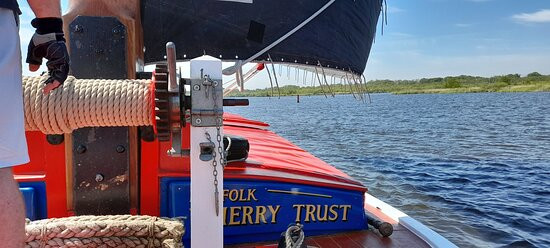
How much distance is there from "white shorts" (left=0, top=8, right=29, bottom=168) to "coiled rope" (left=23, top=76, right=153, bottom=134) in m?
0.67

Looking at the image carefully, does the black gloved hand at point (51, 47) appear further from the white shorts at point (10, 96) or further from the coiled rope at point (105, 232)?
the coiled rope at point (105, 232)

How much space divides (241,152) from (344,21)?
1.56m

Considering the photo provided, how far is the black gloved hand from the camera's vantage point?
5.36 feet

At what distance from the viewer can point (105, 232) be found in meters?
2.39

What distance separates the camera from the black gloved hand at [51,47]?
1634mm

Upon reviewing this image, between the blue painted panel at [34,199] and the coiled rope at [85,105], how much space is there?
3.00ft

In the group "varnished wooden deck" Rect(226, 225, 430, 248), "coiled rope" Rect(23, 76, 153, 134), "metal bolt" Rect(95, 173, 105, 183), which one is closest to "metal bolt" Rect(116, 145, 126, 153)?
"metal bolt" Rect(95, 173, 105, 183)

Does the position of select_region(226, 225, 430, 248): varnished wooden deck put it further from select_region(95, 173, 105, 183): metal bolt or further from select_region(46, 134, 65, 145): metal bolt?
select_region(46, 134, 65, 145): metal bolt

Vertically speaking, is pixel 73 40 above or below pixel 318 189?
above

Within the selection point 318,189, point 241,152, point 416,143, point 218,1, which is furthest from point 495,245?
point 416,143

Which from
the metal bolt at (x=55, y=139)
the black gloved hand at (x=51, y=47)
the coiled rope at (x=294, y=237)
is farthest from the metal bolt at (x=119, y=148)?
the coiled rope at (x=294, y=237)

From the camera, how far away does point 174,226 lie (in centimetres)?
248

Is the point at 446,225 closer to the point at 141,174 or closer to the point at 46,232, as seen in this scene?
the point at 141,174

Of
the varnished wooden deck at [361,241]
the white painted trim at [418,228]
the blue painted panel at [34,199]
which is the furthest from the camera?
the white painted trim at [418,228]
